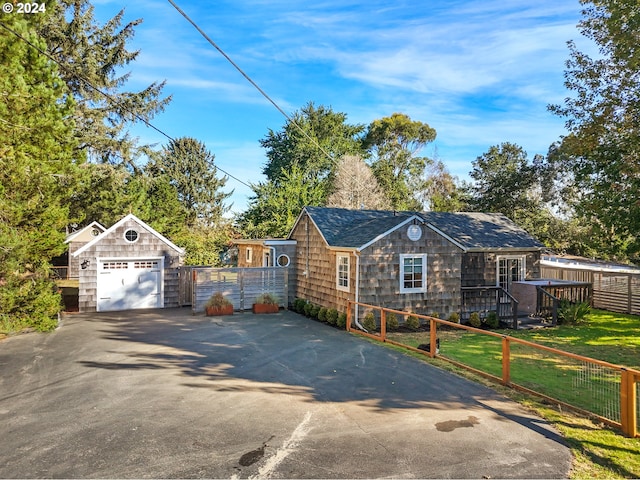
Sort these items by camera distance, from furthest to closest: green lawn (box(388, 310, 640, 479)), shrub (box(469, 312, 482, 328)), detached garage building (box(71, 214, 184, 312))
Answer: detached garage building (box(71, 214, 184, 312)), shrub (box(469, 312, 482, 328)), green lawn (box(388, 310, 640, 479))

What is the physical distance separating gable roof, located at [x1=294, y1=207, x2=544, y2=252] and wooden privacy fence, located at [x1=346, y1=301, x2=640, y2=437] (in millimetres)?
3835

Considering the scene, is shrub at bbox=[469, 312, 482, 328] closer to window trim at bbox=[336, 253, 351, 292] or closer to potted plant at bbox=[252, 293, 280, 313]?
window trim at bbox=[336, 253, 351, 292]

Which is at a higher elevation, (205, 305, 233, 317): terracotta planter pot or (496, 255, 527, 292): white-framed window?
(496, 255, 527, 292): white-framed window

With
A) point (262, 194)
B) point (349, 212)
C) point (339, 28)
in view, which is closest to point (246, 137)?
point (262, 194)

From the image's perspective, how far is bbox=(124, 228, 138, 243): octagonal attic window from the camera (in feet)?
55.8

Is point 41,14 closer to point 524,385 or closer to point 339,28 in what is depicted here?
point 339,28

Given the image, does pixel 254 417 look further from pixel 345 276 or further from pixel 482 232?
pixel 482 232

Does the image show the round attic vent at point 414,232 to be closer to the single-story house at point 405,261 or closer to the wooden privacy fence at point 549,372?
the single-story house at point 405,261

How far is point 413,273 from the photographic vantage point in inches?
585

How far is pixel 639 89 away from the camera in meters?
13.4

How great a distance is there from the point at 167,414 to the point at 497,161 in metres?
35.2

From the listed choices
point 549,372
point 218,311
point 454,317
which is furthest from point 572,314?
point 218,311

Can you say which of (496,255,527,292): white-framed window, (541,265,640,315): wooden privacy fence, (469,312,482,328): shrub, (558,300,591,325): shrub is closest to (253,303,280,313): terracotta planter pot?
(469,312,482,328): shrub

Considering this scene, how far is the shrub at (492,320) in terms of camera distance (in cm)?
1507
